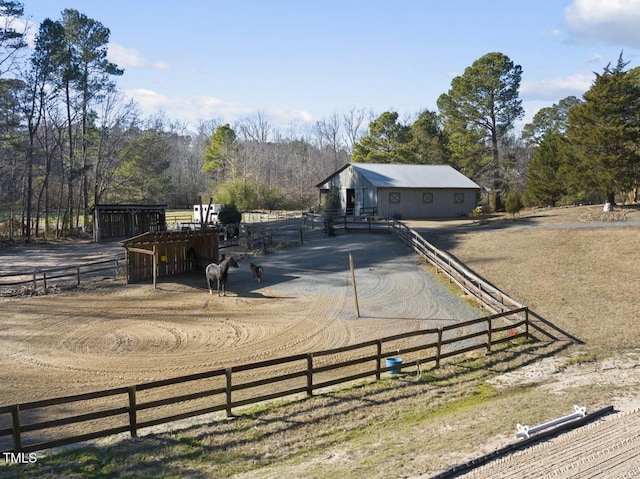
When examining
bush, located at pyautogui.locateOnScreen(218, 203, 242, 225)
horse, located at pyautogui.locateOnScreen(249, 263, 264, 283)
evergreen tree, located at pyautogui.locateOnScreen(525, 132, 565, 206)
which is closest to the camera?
horse, located at pyautogui.locateOnScreen(249, 263, 264, 283)

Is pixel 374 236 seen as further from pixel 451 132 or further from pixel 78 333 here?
pixel 451 132

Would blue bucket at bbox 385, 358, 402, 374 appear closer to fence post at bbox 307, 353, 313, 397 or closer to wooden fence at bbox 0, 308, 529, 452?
wooden fence at bbox 0, 308, 529, 452

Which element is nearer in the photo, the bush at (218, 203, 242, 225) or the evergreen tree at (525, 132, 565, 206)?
the bush at (218, 203, 242, 225)

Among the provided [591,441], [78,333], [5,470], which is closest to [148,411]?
[5,470]

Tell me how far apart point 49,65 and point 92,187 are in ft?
42.7

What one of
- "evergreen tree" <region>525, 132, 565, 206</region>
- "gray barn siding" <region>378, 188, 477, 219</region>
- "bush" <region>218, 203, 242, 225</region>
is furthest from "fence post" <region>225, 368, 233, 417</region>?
"evergreen tree" <region>525, 132, 565, 206</region>

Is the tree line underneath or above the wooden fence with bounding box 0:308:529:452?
above

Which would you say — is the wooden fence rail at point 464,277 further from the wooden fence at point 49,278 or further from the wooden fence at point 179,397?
the wooden fence at point 49,278

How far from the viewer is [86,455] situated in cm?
789

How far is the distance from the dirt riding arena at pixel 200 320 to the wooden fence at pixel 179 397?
2.77 feet

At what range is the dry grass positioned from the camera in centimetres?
752

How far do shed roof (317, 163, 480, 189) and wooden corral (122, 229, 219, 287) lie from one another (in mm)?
16843

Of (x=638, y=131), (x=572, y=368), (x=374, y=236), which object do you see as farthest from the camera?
(x=638, y=131)

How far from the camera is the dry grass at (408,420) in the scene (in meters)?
7.52
